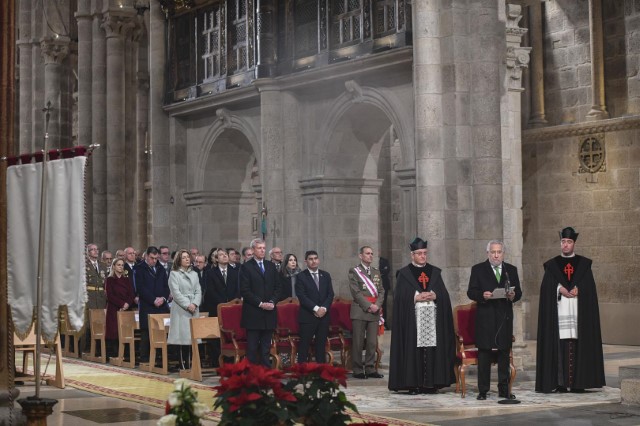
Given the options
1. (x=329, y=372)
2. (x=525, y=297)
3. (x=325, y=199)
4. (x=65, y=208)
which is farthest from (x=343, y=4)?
(x=329, y=372)

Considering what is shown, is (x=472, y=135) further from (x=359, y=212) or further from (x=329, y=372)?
(x=329, y=372)

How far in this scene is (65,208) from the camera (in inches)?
379

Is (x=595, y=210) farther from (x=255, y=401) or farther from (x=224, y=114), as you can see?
(x=255, y=401)

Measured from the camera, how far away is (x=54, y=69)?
110ft

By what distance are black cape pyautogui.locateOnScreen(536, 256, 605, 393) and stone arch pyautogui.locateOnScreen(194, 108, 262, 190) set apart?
900cm

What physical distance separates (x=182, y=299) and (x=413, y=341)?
373cm

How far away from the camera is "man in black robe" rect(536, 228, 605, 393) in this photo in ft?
45.0

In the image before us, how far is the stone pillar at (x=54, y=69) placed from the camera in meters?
33.3

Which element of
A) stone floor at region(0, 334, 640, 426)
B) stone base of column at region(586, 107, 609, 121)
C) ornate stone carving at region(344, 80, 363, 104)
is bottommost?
stone floor at region(0, 334, 640, 426)

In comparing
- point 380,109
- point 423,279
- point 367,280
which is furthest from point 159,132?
point 423,279

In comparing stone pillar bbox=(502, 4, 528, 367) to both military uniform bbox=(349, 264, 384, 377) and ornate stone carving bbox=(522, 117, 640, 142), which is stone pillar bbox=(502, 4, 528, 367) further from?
ornate stone carving bbox=(522, 117, 640, 142)

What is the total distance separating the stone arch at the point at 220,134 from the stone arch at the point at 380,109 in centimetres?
177

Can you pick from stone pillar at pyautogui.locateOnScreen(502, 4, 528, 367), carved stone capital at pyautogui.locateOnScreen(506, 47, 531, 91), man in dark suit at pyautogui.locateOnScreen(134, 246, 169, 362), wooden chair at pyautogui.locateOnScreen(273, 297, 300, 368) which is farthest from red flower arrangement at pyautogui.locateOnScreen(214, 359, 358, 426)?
carved stone capital at pyautogui.locateOnScreen(506, 47, 531, 91)

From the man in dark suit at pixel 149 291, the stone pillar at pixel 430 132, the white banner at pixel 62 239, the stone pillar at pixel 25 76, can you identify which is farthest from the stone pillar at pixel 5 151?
the stone pillar at pixel 25 76
